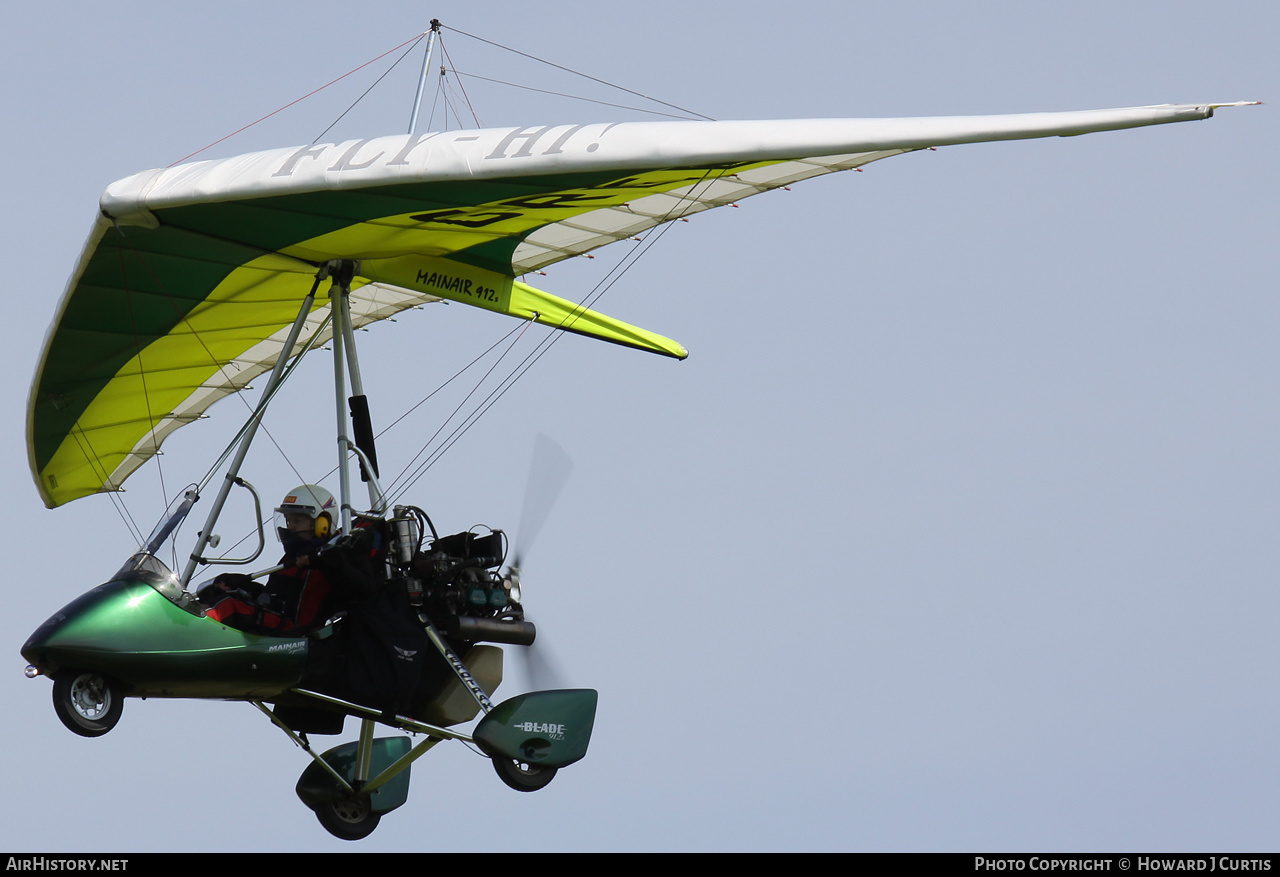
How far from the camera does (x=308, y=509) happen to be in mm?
12141

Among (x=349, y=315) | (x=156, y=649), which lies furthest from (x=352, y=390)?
(x=156, y=649)

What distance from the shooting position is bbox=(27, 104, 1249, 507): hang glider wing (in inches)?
412

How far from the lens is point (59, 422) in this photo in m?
15.0

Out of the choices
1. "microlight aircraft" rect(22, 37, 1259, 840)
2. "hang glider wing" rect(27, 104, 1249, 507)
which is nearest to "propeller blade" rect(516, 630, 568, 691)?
"microlight aircraft" rect(22, 37, 1259, 840)

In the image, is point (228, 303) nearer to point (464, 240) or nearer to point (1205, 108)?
point (464, 240)

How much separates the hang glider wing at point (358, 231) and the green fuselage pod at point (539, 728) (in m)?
3.04

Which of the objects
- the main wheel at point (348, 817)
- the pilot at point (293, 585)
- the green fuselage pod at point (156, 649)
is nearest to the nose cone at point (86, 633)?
the green fuselage pod at point (156, 649)

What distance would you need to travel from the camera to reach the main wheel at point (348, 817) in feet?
45.0

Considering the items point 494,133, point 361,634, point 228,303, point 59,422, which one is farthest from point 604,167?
point 59,422

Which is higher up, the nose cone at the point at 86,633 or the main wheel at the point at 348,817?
the nose cone at the point at 86,633

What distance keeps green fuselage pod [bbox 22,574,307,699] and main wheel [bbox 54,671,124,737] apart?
0.25 ft

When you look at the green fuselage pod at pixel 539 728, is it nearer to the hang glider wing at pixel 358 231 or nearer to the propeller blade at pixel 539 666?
the propeller blade at pixel 539 666

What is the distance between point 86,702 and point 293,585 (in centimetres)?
149

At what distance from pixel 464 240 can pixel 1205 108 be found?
17.9 ft
